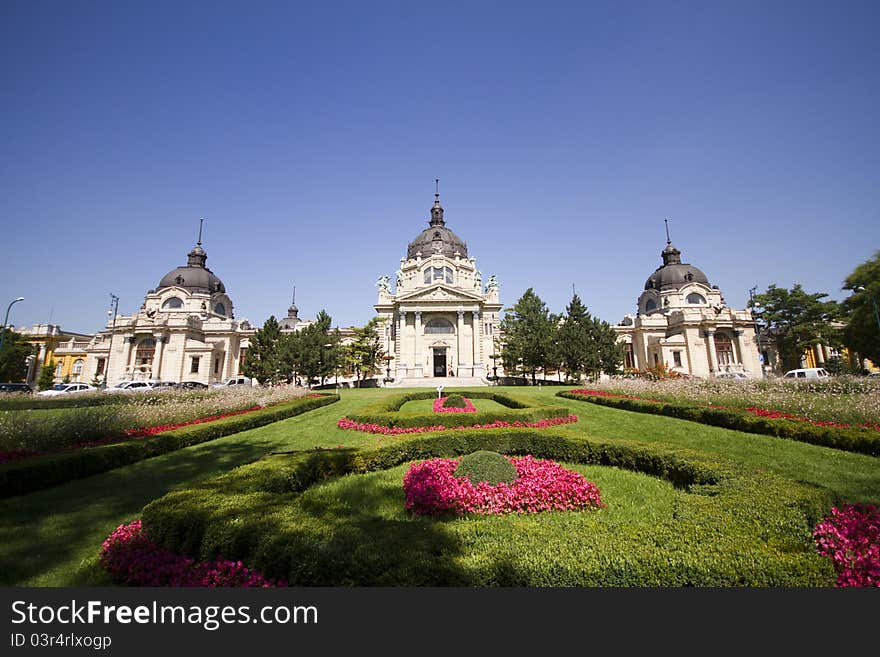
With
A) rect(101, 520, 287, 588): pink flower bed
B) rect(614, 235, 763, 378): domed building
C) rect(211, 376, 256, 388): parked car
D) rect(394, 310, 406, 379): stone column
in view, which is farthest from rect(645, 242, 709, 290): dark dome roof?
rect(101, 520, 287, 588): pink flower bed

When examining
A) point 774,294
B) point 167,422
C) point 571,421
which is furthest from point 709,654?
point 774,294

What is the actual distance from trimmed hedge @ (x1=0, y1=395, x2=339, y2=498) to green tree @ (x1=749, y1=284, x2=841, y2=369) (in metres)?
65.7

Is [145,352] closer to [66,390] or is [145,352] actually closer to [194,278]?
[194,278]

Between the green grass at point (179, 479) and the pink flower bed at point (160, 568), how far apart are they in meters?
0.24

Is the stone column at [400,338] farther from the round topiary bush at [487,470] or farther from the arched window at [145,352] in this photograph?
the round topiary bush at [487,470]

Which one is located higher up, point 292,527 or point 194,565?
point 292,527

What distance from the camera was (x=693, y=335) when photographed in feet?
175

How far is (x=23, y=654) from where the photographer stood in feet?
8.97

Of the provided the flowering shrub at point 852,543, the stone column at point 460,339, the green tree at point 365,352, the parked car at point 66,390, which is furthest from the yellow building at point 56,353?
the flowering shrub at point 852,543

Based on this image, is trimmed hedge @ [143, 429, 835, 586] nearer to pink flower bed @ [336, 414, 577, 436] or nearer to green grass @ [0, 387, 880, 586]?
green grass @ [0, 387, 880, 586]

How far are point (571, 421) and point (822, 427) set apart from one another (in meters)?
6.86

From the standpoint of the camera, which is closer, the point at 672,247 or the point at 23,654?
the point at 23,654

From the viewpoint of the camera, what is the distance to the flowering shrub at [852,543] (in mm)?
3539

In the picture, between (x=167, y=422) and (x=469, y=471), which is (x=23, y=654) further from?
(x=167, y=422)
